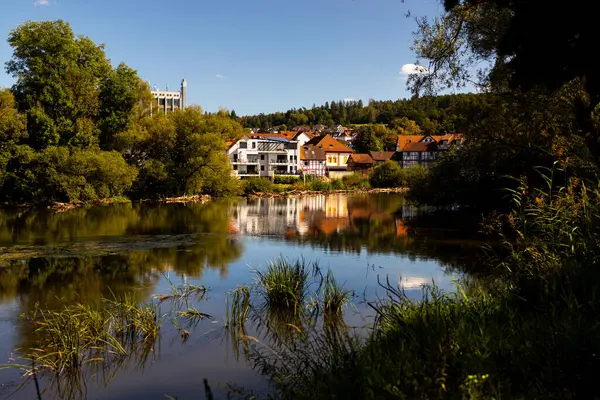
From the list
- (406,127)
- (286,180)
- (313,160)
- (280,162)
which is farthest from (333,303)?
(406,127)

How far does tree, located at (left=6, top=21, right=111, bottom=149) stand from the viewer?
37.7 metres

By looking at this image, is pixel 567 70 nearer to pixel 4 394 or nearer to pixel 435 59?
pixel 4 394

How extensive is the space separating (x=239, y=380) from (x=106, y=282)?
23.1 feet

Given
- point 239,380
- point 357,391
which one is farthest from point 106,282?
point 357,391

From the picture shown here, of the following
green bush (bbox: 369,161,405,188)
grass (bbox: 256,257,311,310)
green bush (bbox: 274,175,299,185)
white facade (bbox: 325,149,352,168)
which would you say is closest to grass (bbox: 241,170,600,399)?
grass (bbox: 256,257,311,310)

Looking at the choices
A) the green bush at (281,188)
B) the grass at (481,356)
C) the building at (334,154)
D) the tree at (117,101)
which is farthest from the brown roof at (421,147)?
the grass at (481,356)

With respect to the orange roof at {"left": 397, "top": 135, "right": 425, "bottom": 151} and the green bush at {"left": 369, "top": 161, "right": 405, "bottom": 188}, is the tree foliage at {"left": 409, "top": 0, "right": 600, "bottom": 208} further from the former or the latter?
the orange roof at {"left": 397, "top": 135, "right": 425, "bottom": 151}

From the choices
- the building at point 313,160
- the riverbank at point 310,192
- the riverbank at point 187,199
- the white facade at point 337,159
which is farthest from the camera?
the white facade at point 337,159

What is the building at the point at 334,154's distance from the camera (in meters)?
81.2

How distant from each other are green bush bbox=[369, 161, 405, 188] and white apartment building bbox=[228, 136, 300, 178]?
11.7 meters

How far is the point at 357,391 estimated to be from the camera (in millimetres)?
4422

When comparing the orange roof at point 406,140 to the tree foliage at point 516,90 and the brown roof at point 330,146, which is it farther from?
the tree foliage at point 516,90

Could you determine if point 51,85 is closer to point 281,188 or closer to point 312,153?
point 281,188

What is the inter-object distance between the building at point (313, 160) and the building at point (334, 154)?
283 centimetres
